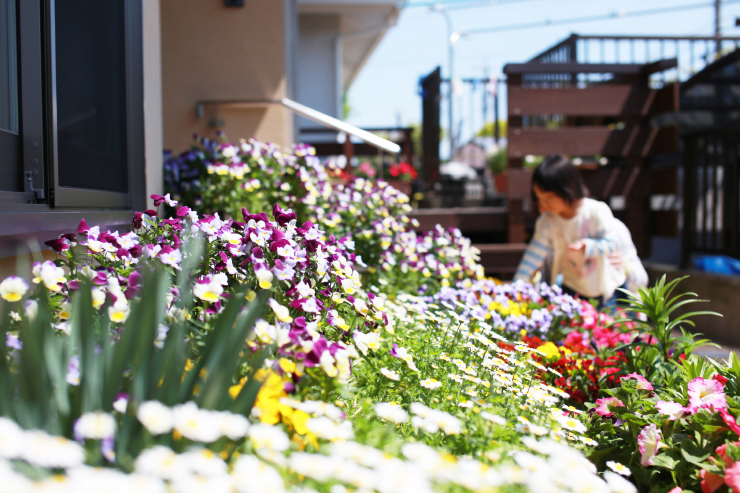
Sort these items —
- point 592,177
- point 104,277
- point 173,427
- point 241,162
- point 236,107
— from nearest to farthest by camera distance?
point 173,427 → point 104,277 → point 241,162 → point 236,107 → point 592,177

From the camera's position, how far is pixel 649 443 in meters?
1.61

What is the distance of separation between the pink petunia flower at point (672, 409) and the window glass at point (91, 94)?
2223 mm

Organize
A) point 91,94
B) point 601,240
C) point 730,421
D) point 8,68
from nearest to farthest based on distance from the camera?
point 730,421, point 8,68, point 91,94, point 601,240

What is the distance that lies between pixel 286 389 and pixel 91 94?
1.89 meters

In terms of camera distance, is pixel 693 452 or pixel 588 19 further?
pixel 588 19

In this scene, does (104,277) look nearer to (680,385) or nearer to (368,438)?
(368,438)

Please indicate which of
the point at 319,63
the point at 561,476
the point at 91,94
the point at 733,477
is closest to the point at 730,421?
the point at 733,477

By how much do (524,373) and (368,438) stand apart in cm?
96

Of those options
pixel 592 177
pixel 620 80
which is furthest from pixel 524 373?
pixel 620 80

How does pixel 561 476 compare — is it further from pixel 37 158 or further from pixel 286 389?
pixel 37 158

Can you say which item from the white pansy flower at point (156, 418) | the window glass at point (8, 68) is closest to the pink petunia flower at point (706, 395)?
the white pansy flower at point (156, 418)

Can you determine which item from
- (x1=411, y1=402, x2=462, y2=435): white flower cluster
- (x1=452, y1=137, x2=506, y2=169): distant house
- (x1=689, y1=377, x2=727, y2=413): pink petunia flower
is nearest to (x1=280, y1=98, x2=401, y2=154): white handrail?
(x1=689, y1=377, x2=727, y2=413): pink petunia flower

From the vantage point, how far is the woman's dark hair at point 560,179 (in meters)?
3.59

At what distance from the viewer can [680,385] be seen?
6.32 feet
